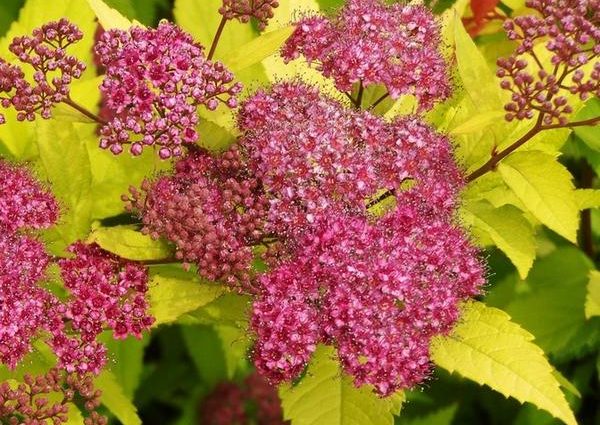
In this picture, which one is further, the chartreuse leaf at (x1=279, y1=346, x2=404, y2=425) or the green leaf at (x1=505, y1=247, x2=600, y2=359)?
the green leaf at (x1=505, y1=247, x2=600, y2=359)

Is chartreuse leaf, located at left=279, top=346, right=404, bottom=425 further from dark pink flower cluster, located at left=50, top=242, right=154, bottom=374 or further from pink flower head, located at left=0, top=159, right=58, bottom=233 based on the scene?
pink flower head, located at left=0, top=159, right=58, bottom=233

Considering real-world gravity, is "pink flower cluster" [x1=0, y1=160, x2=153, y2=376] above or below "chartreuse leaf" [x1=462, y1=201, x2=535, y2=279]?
above

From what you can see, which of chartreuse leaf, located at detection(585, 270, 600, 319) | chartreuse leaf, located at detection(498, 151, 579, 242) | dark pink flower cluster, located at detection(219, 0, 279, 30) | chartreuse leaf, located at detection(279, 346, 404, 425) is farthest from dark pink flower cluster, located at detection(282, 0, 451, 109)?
chartreuse leaf, located at detection(585, 270, 600, 319)

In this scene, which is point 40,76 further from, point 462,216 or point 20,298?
point 462,216

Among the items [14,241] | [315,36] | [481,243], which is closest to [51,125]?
[14,241]

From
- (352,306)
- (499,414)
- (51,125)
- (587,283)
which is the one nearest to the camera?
(352,306)

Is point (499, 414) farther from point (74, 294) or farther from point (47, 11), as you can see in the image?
point (47, 11)

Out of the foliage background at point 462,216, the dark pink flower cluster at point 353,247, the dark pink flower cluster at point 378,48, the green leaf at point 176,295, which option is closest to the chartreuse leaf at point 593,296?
the foliage background at point 462,216
